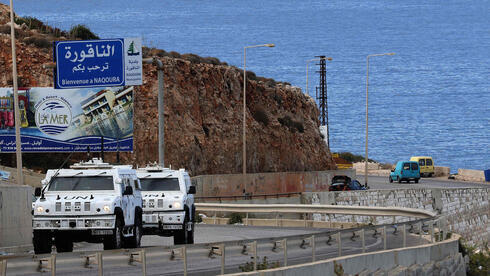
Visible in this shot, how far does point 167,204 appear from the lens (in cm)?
2730

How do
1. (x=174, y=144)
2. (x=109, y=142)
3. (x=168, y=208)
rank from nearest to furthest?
(x=168, y=208), (x=109, y=142), (x=174, y=144)

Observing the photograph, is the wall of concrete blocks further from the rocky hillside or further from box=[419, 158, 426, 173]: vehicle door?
box=[419, 158, 426, 173]: vehicle door

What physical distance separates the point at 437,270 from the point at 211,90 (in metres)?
49.0

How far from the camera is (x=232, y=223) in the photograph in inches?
1606

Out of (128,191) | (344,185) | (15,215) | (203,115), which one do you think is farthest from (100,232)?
(203,115)

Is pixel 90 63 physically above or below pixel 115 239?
above

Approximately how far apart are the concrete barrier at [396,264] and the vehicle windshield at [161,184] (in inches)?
294

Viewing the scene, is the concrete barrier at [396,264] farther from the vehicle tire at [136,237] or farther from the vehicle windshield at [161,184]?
the vehicle windshield at [161,184]

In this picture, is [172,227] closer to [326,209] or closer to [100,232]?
[100,232]

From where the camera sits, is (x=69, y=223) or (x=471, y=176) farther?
(x=471, y=176)

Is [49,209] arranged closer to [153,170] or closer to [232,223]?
[153,170]

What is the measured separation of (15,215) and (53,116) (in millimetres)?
35186

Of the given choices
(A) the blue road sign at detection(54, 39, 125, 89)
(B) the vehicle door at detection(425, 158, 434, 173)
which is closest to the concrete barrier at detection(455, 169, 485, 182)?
(B) the vehicle door at detection(425, 158, 434, 173)

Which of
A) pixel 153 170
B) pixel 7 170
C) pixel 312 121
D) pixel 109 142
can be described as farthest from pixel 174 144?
pixel 153 170
